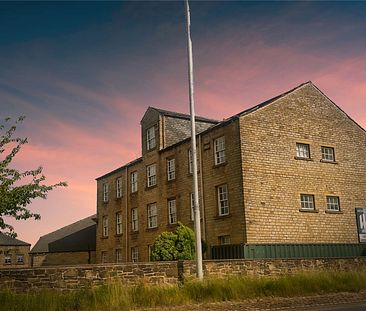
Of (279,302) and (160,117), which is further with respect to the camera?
(160,117)

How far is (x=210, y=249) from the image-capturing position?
82.3 ft

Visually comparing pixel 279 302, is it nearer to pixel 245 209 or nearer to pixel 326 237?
pixel 245 209

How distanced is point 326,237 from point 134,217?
50.0 ft

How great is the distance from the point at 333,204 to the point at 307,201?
2.14 meters

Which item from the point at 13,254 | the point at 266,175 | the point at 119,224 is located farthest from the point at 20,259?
the point at 266,175

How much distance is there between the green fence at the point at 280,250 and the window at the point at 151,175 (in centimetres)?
1006

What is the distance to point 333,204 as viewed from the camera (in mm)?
27203

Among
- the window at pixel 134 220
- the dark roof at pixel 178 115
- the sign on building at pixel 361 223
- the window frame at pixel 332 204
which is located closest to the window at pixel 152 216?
the window at pixel 134 220

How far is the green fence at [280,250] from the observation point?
22.1 meters

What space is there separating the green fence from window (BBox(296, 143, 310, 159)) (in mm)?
5488

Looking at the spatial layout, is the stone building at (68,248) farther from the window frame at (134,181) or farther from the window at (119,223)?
the window frame at (134,181)

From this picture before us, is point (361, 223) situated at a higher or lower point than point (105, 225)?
lower

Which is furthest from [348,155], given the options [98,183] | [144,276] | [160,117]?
[98,183]

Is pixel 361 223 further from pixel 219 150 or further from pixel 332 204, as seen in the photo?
pixel 219 150
